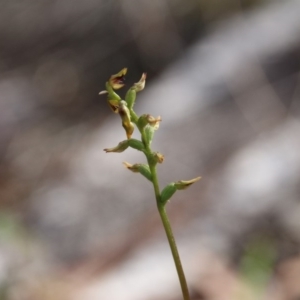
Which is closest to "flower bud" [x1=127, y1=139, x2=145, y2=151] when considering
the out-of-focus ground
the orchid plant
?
the orchid plant

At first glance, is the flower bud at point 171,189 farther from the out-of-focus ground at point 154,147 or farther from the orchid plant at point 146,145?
the out-of-focus ground at point 154,147

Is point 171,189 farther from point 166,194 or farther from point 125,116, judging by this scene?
point 125,116

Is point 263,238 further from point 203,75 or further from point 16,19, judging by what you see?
point 16,19

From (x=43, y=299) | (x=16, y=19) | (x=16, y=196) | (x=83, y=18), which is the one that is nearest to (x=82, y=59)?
(x=83, y=18)

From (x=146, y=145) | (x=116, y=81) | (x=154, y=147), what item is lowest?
(x=146, y=145)

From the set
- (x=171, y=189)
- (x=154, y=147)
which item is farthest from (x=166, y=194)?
(x=154, y=147)

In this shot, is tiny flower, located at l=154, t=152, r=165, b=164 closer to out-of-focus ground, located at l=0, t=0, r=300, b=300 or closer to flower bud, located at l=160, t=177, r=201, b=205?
flower bud, located at l=160, t=177, r=201, b=205

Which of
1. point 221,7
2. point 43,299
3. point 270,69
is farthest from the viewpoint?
point 221,7

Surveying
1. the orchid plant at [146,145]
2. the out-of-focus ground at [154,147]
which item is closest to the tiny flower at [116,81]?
the orchid plant at [146,145]
